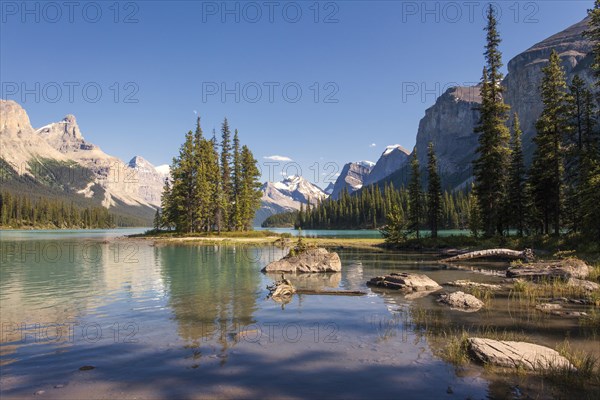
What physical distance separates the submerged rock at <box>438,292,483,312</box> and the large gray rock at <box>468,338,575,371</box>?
5943mm

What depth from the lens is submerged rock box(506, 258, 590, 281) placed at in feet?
70.6

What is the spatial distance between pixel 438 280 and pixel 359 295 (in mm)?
7755

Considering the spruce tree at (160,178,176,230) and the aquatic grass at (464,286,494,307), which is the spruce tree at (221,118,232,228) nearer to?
the spruce tree at (160,178,176,230)

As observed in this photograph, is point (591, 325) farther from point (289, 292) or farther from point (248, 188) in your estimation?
point (248, 188)

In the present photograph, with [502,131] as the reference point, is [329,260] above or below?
below

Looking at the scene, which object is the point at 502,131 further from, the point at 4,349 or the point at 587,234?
→ the point at 4,349

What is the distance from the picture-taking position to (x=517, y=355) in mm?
9266

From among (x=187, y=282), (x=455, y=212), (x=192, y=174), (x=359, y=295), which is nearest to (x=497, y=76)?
(x=359, y=295)

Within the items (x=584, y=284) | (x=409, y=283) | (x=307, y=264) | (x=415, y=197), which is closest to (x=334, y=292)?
(x=409, y=283)

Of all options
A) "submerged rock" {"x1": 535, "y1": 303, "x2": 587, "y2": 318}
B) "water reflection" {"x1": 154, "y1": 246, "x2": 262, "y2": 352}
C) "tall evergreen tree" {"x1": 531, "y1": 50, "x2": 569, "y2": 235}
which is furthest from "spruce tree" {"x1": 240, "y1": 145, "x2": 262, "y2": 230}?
"submerged rock" {"x1": 535, "y1": 303, "x2": 587, "y2": 318}

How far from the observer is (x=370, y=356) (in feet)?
33.7

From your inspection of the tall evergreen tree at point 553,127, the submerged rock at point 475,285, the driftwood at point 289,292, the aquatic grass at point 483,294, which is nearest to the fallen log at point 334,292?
the driftwood at point 289,292

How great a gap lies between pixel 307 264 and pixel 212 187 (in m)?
53.2

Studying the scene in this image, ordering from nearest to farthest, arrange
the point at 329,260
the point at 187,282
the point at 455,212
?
the point at 187,282 < the point at 329,260 < the point at 455,212
